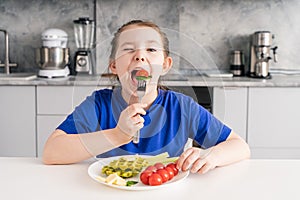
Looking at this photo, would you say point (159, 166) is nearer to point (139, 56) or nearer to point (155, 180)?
point (155, 180)

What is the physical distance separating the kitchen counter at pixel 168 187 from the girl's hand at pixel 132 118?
143 millimetres

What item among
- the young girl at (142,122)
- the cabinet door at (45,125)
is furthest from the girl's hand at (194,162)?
the cabinet door at (45,125)

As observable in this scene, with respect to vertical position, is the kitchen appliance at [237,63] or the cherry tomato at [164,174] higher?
the kitchen appliance at [237,63]

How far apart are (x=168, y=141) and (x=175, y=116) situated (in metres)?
0.11

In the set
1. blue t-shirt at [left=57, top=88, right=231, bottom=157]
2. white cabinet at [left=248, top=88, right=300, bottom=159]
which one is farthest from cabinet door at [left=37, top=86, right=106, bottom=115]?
blue t-shirt at [left=57, top=88, right=231, bottom=157]

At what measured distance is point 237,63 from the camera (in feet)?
10.5

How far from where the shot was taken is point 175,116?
1289 mm

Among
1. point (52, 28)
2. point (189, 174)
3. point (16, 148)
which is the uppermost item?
point (52, 28)

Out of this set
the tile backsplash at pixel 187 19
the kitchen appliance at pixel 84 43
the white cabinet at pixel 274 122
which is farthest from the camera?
the tile backsplash at pixel 187 19

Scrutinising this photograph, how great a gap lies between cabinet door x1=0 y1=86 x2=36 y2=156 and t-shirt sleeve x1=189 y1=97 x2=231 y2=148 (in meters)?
1.67

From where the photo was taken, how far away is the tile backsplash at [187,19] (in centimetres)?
326

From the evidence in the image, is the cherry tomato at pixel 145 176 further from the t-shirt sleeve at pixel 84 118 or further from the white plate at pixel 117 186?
the t-shirt sleeve at pixel 84 118

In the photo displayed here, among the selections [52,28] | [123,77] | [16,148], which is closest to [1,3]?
[52,28]

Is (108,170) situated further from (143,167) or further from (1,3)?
(1,3)
